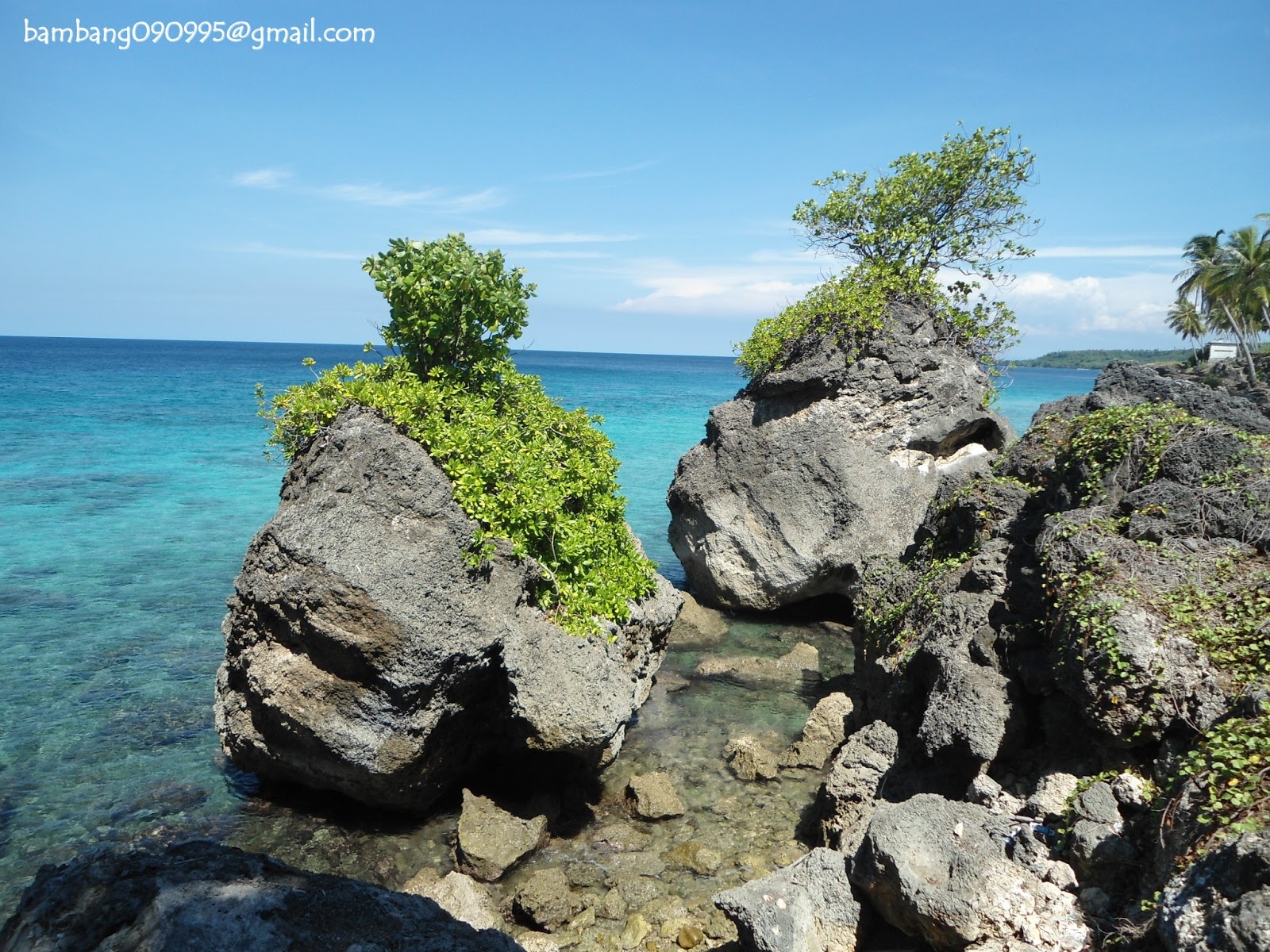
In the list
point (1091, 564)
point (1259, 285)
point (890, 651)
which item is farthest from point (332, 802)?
point (1259, 285)

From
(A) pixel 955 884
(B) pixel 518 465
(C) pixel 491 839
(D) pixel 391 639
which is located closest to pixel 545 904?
(C) pixel 491 839

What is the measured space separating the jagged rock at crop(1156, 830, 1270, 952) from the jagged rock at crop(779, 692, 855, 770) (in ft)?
19.5

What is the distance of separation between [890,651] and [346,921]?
6.97 m

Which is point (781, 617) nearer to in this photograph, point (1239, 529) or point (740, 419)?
point (740, 419)

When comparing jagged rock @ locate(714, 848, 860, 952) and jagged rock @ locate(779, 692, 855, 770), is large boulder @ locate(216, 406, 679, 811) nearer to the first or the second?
jagged rock @ locate(714, 848, 860, 952)

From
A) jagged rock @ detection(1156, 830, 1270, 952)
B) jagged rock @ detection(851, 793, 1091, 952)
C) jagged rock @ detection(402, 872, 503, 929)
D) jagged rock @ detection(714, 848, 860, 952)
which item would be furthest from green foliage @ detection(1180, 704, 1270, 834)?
jagged rock @ detection(402, 872, 503, 929)

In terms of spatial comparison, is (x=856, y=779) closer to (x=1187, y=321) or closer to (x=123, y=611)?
(x=123, y=611)

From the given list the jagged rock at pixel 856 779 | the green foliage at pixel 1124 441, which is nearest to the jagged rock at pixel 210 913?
the jagged rock at pixel 856 779

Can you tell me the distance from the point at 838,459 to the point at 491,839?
9614mm

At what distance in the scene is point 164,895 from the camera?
3.41 meters

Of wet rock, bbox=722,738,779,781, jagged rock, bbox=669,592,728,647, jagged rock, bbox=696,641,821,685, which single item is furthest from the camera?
jagged rock, bbox=669,592,728,647

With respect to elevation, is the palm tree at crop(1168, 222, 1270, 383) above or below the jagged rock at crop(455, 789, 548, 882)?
above

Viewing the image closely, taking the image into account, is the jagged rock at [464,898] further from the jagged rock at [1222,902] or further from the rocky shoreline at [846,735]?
the jagged rock at [1222,902]

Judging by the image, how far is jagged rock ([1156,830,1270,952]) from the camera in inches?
154
